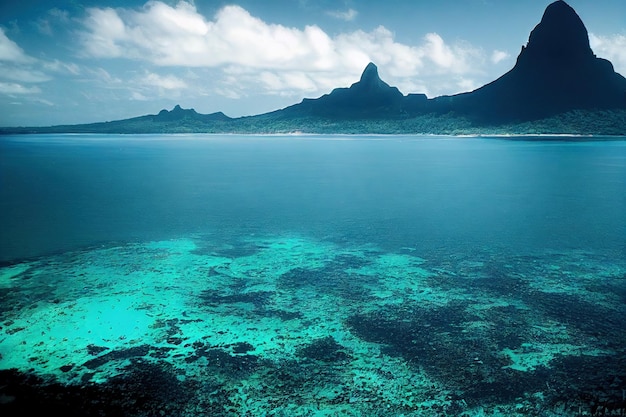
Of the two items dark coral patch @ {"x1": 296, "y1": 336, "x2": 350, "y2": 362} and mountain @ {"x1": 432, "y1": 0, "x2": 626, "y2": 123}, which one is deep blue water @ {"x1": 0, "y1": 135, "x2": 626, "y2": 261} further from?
mountain @ {"x1": 432, "y1": 0, "x2": 626, "y2": 123}

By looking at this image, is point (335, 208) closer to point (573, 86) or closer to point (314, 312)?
point (314, 312)

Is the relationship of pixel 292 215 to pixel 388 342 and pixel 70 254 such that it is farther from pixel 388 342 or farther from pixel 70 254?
pixel 388 342

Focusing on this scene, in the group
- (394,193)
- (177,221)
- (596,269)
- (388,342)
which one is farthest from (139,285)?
(394,193)

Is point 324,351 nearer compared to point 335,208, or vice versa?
point 324,351

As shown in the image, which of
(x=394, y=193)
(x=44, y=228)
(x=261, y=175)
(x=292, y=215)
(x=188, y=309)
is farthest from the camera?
(x=261, y=175)

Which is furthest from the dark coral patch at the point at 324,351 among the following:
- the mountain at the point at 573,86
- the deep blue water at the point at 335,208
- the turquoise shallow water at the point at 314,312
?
the mountain at the point at 573,86

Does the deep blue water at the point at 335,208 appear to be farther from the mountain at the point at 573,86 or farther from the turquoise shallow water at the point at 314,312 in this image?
the mountain at the point at 573,86

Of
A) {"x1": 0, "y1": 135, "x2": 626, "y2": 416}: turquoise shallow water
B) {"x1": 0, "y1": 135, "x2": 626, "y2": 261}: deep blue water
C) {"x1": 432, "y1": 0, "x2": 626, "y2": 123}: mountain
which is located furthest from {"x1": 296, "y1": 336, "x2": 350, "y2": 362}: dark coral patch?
{"x1": 432, "y1": 0, "x2": 626, "y2": 123}: mountain

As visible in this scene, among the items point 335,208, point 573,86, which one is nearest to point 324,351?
point 335,208

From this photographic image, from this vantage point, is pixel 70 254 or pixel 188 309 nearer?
pixel 188 309
